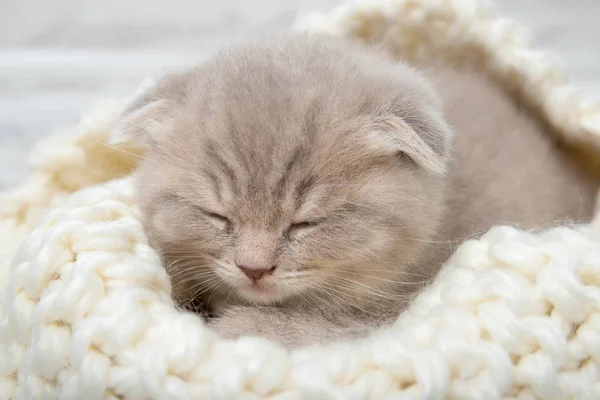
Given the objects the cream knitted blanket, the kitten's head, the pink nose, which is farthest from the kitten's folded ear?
the pink nose

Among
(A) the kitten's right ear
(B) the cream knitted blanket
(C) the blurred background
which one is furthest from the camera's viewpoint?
(C) the blurred background

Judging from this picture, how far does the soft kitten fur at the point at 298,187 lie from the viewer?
2.90 feet

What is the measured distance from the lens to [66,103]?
184cm

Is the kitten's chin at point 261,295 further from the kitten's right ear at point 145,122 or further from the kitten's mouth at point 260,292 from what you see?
the kitten's right ear at point 145,122

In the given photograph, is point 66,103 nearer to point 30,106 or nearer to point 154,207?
point 30,106

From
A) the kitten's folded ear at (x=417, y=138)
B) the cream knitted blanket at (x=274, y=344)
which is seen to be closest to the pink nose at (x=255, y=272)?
the cream knitted blanket at (x=274, y=344)

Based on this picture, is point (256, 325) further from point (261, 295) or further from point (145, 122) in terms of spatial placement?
point (145, 122)

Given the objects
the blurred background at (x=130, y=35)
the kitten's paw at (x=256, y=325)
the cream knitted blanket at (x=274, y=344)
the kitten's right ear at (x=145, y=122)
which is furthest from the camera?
the blurred background at (x=130, y=35)

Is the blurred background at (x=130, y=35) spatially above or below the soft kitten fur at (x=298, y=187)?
below

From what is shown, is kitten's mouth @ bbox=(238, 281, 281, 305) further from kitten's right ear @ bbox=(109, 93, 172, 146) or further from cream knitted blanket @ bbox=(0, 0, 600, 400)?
kitten's right ear @ bbox=(109, 93, 172, 146)

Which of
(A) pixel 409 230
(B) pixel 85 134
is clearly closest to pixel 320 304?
(A) pixel 409 230

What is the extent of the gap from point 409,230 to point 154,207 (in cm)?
38

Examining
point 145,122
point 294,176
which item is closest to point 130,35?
point 145,122

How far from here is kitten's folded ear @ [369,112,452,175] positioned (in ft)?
2.89
